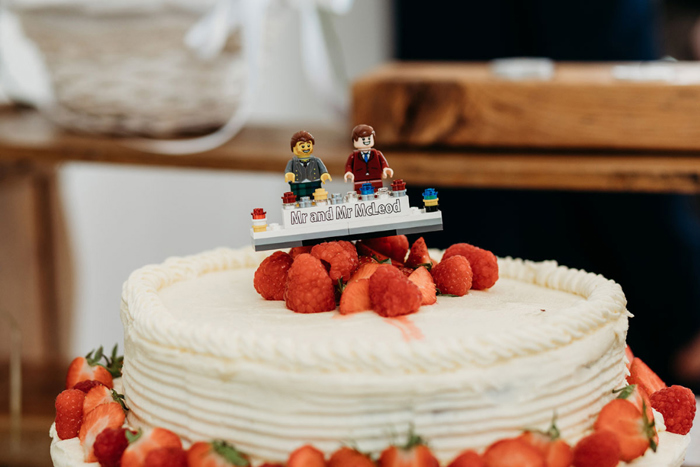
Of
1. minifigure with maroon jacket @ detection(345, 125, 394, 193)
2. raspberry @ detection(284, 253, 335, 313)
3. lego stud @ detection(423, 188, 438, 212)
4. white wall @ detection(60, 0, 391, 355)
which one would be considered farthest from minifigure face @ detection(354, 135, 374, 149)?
white wall @ detection(60, 0, 391, 355)

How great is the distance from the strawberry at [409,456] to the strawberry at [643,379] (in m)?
0.56

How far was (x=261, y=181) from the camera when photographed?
380 centimetres

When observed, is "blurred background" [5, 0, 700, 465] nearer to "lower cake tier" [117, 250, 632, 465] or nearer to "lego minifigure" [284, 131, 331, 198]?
"lego minifigure" [284, 131, 331, 198]

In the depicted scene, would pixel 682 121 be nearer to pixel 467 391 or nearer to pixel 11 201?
pixel 467 391

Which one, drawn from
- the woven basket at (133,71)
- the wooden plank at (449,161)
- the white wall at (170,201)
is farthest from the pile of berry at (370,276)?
the white wall at (170,201)

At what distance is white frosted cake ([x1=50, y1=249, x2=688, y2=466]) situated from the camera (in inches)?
42.6

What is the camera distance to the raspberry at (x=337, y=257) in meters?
1.31

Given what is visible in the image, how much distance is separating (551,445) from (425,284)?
0.37 meters

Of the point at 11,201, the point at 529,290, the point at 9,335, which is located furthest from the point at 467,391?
the point at 11,201

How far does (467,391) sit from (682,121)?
1450mm

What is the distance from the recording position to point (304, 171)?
1.38 m

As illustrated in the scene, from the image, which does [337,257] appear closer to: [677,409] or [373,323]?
[373,323]

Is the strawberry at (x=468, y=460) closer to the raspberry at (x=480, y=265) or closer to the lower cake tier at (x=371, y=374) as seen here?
the lower cake tier at (x=371, y=374)

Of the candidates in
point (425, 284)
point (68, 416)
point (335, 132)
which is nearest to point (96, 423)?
point (68, 416)
